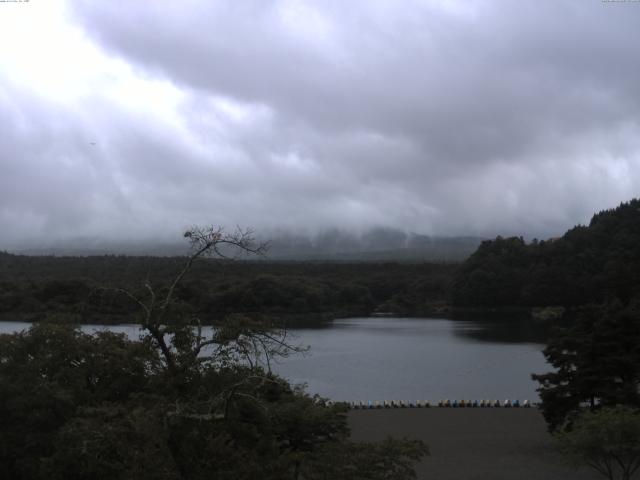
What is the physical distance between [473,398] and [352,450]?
23285 mm

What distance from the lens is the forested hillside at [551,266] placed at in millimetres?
75750

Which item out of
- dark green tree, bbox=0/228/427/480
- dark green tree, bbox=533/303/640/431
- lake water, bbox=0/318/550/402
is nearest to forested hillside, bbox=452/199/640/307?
lake water, bbox=0/318/550/402

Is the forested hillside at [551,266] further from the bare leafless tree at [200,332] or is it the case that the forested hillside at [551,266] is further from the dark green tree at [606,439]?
the bare leafless tree at [200,332]

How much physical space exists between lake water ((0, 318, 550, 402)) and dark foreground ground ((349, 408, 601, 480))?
427cm

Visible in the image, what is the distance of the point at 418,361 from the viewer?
42906 mm

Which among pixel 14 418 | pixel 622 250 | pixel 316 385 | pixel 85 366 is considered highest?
pixel 622 250

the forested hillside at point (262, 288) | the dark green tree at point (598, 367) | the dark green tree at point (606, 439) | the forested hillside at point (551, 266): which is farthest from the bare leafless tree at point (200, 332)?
the forested hillside at point (551, 266)

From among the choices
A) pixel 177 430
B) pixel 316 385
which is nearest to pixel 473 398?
pixel 316 385

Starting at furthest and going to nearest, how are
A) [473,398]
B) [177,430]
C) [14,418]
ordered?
[473,398] → [14,418] → [177,430]

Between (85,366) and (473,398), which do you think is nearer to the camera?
(85,366)

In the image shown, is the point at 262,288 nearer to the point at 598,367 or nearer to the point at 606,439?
the point at 598,367

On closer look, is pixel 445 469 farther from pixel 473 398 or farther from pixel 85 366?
pixel 473 398

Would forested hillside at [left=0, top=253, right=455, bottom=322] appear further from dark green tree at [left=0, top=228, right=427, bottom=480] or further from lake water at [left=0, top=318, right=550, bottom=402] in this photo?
dark green tree at [left=0, top=228, right=427, bottom=480]

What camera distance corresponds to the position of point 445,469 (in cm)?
1697
